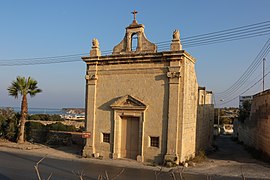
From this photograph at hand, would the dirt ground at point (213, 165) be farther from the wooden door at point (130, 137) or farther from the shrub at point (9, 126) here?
the shrub at point (9, 126)

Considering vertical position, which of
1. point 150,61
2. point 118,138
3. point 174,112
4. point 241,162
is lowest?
point 241,162

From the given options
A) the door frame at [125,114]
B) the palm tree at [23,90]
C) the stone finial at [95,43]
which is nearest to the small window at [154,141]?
the door frame at [125,114]

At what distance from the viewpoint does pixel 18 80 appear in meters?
23.3

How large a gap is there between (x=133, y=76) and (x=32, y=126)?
41.4 feet

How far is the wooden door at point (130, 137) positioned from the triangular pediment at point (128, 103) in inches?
31.9

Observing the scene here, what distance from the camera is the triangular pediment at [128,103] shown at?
16.9 m

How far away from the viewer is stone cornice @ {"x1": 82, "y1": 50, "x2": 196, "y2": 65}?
16.1m

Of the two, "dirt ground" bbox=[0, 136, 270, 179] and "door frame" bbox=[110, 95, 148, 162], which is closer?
"dirt ground" bbox=[0, 136, 270, 179]

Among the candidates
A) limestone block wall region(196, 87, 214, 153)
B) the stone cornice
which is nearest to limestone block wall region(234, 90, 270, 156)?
limestone block wall region(196, 87, 214, 153)

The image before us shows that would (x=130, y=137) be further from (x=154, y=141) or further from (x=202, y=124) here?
(x=202, y=124)

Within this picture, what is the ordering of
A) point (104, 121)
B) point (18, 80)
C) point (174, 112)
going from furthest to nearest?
point (18, 80), point (104, 121), point (174, 112)

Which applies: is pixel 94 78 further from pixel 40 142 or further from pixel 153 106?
pixel 40 142

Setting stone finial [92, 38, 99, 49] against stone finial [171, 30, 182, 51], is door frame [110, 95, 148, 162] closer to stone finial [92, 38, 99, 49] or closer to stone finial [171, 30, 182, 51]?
stone finial [171, 30, 182, 51]

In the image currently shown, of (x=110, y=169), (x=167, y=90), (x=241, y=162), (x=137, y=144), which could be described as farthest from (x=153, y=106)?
(x=241, y=162)
